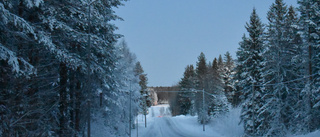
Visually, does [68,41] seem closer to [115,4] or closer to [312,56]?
[115,4]

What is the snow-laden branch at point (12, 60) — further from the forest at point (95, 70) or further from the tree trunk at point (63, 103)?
the tree trunk at point (63, 103)

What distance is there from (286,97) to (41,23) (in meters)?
23.6

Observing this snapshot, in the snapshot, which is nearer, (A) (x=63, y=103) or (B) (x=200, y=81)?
(A) (x=63, y=103)

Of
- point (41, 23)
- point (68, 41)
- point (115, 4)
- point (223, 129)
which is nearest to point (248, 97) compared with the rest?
point (223, 129)

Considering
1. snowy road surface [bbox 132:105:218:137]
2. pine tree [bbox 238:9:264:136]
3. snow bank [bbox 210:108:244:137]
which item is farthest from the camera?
snowy road surface [bbox 132:105:218:137]

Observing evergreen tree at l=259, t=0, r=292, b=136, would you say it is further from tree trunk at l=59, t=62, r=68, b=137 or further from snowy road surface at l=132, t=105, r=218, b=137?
tree trunk at l=59, t=62, r=68, b=137

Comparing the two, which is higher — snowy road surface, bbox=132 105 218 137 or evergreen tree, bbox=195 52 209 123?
evergreen tree, bbox=195 52 209 123

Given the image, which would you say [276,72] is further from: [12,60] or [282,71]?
[12,60]

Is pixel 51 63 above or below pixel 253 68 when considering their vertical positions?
below

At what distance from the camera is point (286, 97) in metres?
26.4

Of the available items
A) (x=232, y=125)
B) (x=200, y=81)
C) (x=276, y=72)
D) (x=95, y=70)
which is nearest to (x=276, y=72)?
(x=276, y=72)

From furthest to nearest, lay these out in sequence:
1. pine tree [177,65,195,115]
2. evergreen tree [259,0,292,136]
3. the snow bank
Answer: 1. pine tree [177,65,195,115]
2. the snow bank
3. evergreen tree [259,0,292,136]

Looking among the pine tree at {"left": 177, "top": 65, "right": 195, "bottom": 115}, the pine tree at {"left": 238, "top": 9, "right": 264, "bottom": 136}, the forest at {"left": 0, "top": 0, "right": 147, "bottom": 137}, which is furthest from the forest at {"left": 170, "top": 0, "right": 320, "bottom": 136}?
the pine tree at {"left": 177, "top": 65, "right": 195, "bottom": 115}

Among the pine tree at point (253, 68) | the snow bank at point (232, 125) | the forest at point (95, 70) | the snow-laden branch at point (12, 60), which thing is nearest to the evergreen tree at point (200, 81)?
the snow bank at point (232, 125)
